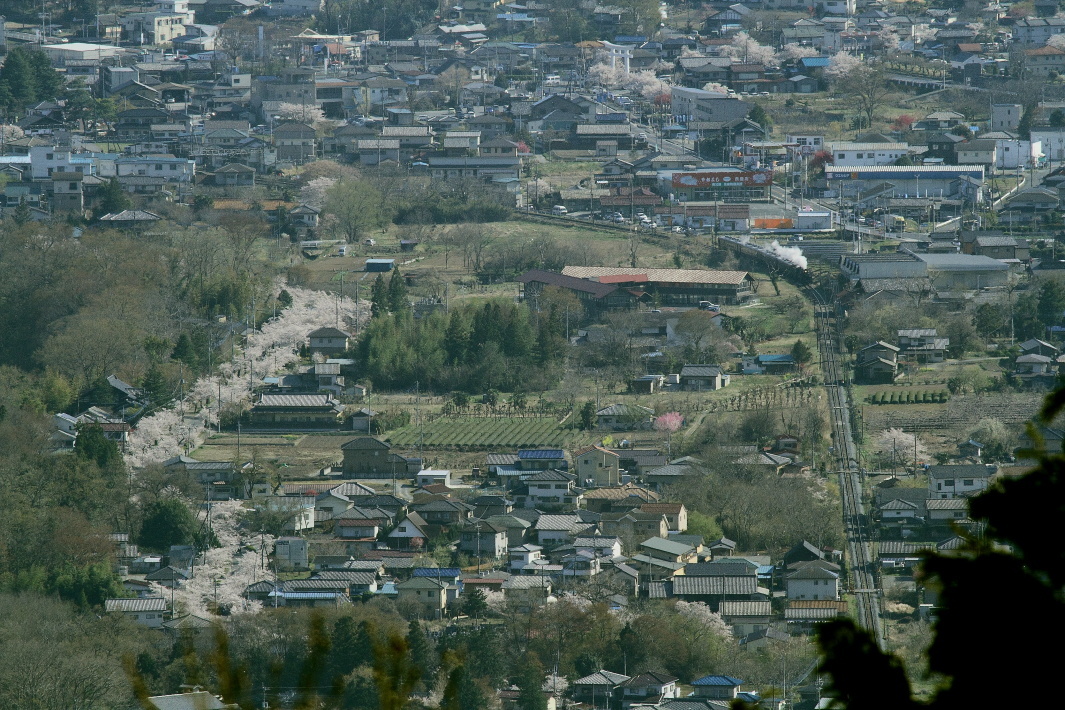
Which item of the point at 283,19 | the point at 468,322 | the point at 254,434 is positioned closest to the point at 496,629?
the point at 254,434

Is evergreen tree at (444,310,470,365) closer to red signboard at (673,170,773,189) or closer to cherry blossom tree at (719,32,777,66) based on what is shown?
red signboard at (673,170,773,189)

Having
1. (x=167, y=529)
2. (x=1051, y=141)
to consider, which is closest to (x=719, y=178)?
(x=1051, y=141)

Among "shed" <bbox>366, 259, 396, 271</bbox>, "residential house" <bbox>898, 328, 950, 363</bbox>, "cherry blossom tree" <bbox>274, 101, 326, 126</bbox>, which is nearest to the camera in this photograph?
"residential house" <bbox>898, 328, 950, 363</bbox>

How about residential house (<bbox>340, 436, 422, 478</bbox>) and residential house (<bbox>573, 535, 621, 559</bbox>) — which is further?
residential house (<bbox>340, 436, 422, 478</bbox>)

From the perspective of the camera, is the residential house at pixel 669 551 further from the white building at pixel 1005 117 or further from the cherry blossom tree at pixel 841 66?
the cherry blossom tree at pixel 841 66

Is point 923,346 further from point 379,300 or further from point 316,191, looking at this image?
point 316,191

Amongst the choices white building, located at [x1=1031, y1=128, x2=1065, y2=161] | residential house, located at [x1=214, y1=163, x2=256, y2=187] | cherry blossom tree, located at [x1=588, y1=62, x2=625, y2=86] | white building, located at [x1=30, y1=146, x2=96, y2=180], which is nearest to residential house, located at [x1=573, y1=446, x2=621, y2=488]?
residential house, located at [x1=214, y1=163, x2=256, y2=187]
